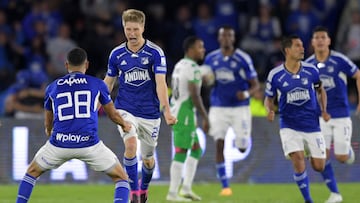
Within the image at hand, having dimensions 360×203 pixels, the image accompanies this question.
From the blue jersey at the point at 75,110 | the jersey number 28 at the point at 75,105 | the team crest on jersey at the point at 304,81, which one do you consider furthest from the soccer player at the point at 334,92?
the jersey number 28 at the point at 75,105

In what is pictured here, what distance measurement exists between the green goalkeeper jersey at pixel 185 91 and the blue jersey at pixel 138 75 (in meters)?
2.56

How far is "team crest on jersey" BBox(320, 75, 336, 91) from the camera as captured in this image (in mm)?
15922

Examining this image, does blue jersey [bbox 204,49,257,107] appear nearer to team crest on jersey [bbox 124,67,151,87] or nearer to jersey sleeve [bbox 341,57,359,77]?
jersey sleeve [bbox 341,57,359,77]

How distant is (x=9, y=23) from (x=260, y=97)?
5.99 m

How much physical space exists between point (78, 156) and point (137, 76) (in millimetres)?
1980

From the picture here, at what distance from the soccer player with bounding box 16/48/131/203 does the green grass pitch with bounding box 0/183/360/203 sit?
12.2ft

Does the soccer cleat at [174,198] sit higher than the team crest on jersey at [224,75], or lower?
lower

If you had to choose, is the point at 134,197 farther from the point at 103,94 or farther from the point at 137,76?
the point at 103,94

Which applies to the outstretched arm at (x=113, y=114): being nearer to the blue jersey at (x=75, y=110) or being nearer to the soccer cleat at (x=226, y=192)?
the blue jersey at (x=75, y=110)

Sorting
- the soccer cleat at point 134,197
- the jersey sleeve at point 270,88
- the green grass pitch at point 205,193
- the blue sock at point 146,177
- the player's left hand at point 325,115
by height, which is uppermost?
the jersey sleeve at point 270,88

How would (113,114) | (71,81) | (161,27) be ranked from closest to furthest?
1. (71,81)
2. (113,114)
3. (161,27)

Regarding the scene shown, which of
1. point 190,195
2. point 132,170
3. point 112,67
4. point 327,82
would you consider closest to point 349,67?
point 327,82

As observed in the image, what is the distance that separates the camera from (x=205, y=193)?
56.4ft

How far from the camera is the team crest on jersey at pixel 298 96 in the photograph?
570 inches
